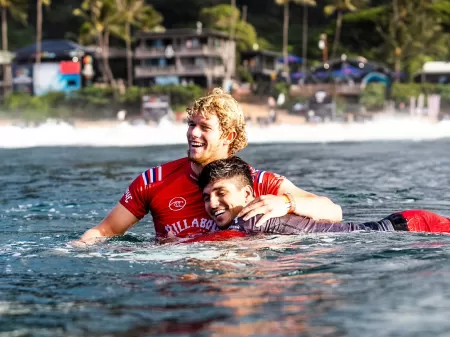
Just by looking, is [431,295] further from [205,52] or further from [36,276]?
[205,52]

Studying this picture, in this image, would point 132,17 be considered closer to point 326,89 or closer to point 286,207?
point 326,89

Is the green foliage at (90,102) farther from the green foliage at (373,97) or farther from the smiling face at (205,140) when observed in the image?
the smiling face at (205,140)

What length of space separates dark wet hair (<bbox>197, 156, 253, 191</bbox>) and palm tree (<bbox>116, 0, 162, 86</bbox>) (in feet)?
208

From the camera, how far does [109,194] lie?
13.6m

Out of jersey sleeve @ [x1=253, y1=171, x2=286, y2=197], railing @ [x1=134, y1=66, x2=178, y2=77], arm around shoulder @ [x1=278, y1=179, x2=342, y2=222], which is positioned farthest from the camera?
railing @ [x1=134, y1=66, x2=178, y2=77]

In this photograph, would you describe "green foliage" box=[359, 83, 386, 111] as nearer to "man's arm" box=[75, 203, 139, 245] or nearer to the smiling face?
"man's arm" box=[75, 203, 139, 245]

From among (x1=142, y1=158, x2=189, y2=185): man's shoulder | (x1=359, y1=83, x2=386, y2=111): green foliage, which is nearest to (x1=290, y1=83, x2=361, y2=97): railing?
(x1=359, y1=83, x2=386, y2=111): green foliage

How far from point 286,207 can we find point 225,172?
1.87 feet

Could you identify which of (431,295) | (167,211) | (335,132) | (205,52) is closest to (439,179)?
(167,211)

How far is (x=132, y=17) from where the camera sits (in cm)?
7338

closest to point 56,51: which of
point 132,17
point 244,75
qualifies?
point 132,17

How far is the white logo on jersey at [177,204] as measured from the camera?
696cm

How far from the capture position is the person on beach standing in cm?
663

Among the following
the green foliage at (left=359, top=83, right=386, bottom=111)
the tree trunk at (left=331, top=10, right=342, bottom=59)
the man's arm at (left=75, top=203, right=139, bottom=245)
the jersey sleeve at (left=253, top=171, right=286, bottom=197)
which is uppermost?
the tree trunk at (left=331, top=10, right=342, bottom=59)
